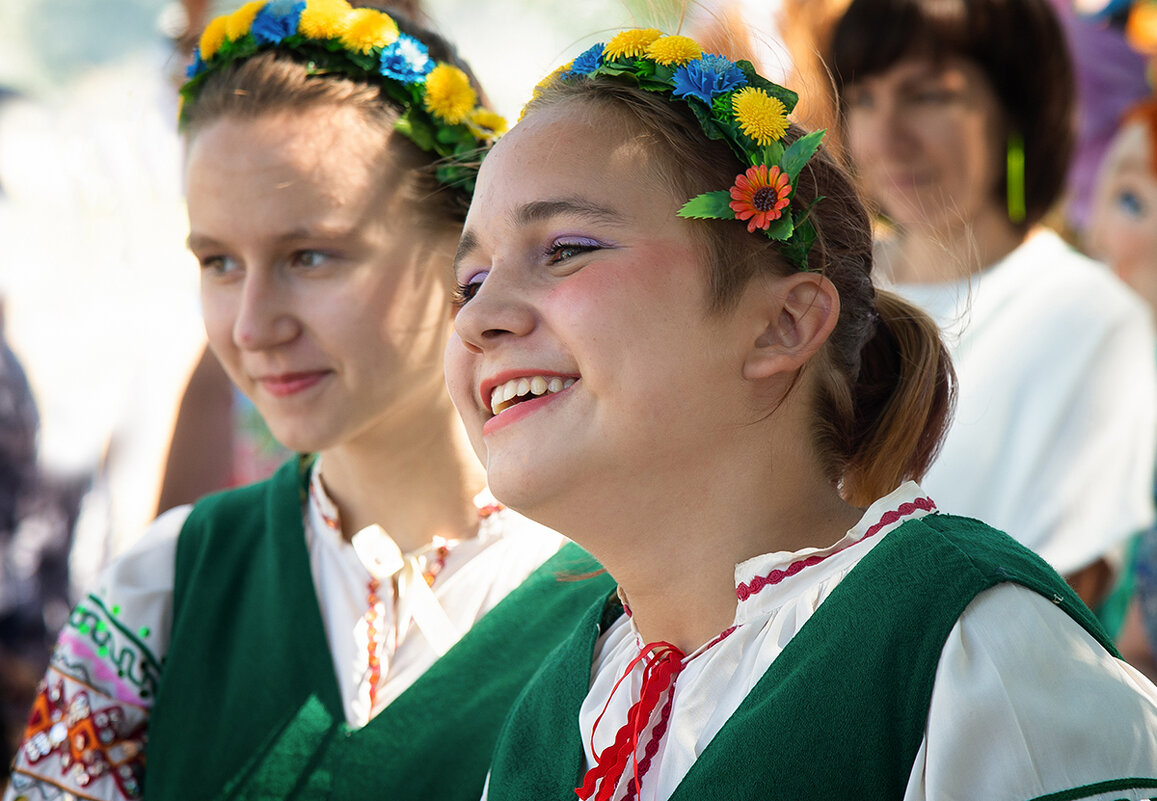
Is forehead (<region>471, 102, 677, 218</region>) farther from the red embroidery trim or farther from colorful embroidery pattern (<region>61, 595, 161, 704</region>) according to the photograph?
colorful embroidery pattern (<region>61, 595, 161, 704</region>)

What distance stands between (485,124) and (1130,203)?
111 inches

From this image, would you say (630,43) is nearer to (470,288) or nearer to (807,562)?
(470,288)

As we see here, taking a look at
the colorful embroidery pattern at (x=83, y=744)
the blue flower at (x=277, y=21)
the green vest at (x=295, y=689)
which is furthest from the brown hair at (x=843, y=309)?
the colorful embroidery pattern at (x=83, y=744)

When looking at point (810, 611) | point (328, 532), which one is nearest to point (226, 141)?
point (328, 532)

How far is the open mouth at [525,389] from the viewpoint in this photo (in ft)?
4.90

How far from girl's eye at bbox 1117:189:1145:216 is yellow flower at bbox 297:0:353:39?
2973 millimetres

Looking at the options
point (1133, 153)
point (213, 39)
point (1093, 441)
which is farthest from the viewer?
point (1133, 153)

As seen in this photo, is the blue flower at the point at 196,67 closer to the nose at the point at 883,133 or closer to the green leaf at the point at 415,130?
the green leaf at the point at 415,130

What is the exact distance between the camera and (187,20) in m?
3.88

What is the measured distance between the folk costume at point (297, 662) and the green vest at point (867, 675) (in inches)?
26.1

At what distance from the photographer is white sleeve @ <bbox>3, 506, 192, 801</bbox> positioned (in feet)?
6.82

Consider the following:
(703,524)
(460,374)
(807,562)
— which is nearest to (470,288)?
(460,374)

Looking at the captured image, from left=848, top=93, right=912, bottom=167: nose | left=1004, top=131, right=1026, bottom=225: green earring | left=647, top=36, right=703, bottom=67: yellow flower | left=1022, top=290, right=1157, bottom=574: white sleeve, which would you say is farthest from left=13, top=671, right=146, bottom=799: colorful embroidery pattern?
left=1004, top=131, right=1026, bottom=225: green earring

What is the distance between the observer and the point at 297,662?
205cm
